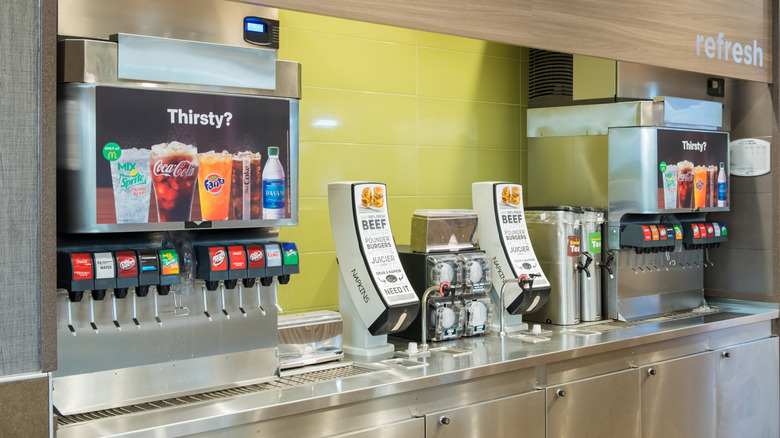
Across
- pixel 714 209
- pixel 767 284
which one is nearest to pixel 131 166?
pixel 714 209

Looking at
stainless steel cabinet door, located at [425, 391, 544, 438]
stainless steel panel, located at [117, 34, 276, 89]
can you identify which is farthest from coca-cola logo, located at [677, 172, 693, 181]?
stainless steel panel, located at [117, 34, 276, 89]

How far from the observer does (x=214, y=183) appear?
8.83 feet

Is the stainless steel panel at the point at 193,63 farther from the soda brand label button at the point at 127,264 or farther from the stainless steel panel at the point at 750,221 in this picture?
the stainless steel panel at the point at 750,221

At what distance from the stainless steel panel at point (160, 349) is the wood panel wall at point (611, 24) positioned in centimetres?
103

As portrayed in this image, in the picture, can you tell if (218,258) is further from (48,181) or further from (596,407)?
(596,407)

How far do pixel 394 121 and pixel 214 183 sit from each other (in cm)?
182

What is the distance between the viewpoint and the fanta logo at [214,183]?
2680 mm

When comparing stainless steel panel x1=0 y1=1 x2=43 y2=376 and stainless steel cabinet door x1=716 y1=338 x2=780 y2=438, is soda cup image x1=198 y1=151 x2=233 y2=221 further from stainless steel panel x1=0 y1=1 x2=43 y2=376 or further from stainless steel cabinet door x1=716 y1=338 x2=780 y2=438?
stainless steel cabinet door x1=716 y1=338 x2=780 y2=438

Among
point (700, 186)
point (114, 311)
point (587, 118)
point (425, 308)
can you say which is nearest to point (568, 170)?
point (587, 118)

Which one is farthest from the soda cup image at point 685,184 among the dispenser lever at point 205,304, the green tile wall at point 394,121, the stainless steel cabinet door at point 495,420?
the dispenser lever at point 205,304

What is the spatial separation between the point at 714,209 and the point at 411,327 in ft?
6.69

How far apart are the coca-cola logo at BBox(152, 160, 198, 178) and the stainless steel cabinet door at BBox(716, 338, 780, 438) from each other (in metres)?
3.09

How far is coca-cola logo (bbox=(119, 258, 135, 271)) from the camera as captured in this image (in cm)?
250

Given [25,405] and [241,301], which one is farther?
[241,301]
